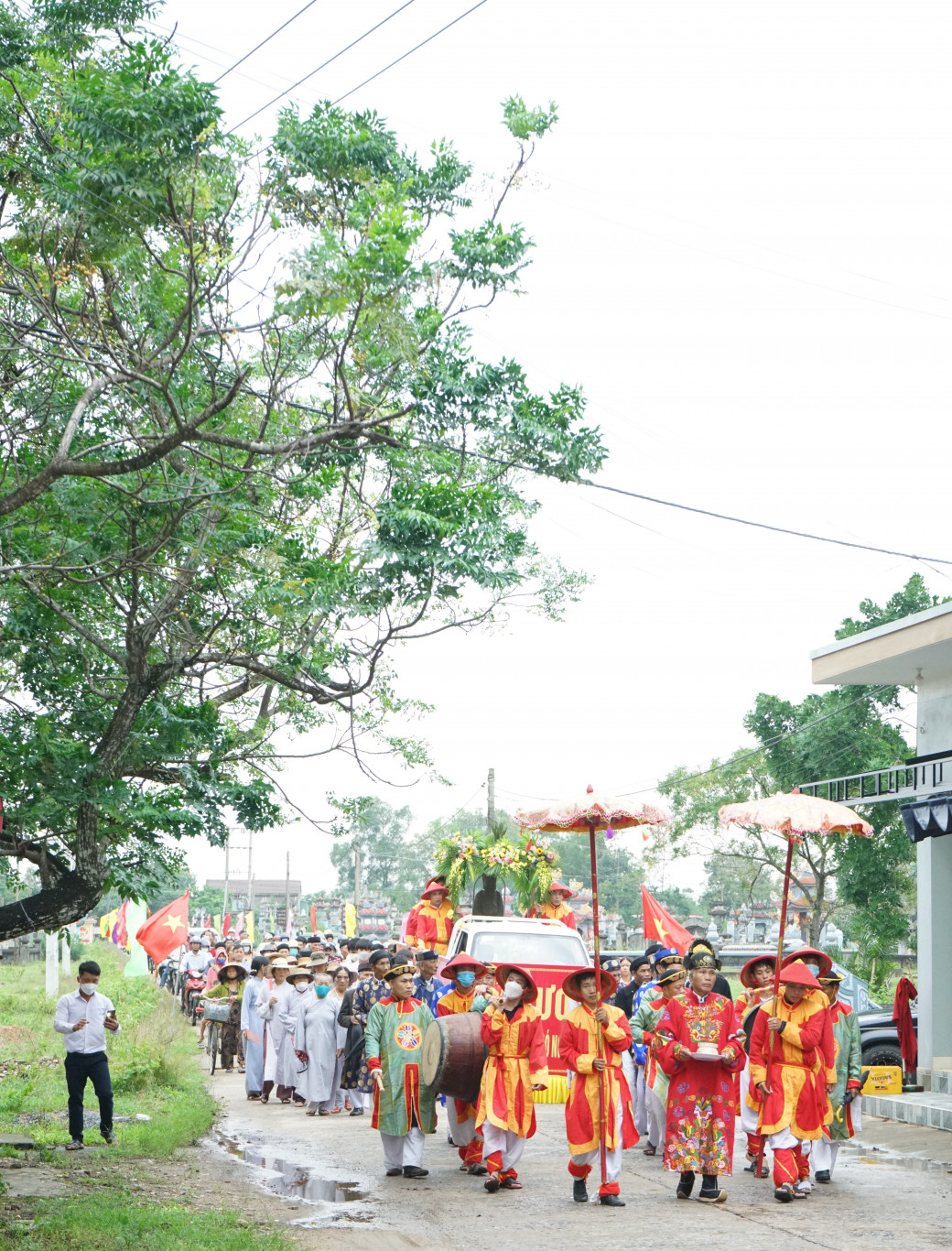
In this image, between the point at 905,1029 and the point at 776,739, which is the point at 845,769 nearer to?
the point at 776,739

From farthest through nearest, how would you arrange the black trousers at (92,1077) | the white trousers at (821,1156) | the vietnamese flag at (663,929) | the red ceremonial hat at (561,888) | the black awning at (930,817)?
the red ceremonial hat at (561,888) → the vietnamese flag at (663,929) → the black awning at (930,817) → the black trousers at (92,1077) → the white trousers at (821,1156)

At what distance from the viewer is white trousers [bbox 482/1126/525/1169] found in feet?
34.5

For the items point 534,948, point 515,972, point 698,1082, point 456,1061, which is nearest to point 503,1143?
point 456,1061

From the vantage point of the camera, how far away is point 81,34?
29.8 feet

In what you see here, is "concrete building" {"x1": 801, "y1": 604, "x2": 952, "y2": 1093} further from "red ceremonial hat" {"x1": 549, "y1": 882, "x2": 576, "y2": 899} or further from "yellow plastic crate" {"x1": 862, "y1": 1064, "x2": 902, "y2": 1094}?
"red ceremonial hat" {"x1": 549, "y1": 882, "x2": 576, "y2": 899}

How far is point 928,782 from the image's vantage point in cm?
1623

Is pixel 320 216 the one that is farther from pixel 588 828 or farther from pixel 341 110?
pixel 588 828

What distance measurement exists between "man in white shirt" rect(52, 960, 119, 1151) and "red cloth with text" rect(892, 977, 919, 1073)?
9.65 m

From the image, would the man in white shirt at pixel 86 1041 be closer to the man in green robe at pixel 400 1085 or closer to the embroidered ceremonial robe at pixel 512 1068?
the man in green robe at pixel 400 1085

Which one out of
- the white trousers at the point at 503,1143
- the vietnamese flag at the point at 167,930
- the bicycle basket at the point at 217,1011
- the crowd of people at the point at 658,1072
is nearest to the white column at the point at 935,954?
the crowd of people at the point at 658,1072

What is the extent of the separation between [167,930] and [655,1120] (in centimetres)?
1320

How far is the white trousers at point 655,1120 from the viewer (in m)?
12.6

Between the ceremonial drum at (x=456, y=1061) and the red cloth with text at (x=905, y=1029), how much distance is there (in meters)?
8.18

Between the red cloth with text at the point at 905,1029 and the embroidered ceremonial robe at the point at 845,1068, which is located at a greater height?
the embroidered ceremonial robe at the point at 845,1068
